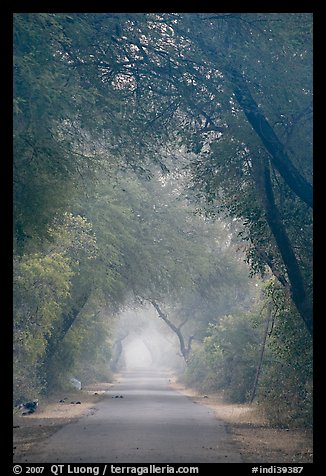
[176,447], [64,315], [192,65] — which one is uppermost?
[192,65]

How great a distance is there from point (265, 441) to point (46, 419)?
8666mm

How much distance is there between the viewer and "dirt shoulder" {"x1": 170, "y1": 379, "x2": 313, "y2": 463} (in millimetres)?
15039

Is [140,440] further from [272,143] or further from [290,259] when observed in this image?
[272,143]

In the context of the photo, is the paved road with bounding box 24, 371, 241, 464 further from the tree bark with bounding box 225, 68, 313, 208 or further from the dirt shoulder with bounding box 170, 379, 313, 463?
the tree bark with bounding box 225, 68, 313, 208

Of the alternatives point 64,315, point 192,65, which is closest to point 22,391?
point 64,315

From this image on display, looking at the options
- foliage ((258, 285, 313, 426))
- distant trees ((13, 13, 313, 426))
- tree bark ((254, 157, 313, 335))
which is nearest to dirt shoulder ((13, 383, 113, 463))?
distant trees ((13, 13, 313, 426))

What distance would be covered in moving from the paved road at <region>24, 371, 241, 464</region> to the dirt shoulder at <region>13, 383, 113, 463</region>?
1.17 feet

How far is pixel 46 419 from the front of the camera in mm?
24703

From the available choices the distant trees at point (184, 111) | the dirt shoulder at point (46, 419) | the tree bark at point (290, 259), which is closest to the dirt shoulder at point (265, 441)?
the distant trees at point (184, 111)

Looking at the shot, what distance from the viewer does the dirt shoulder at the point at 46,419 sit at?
17.0 metres

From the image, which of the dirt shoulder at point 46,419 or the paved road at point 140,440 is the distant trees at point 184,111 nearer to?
the paved road at point 140,440

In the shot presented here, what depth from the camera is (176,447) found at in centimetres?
1573
